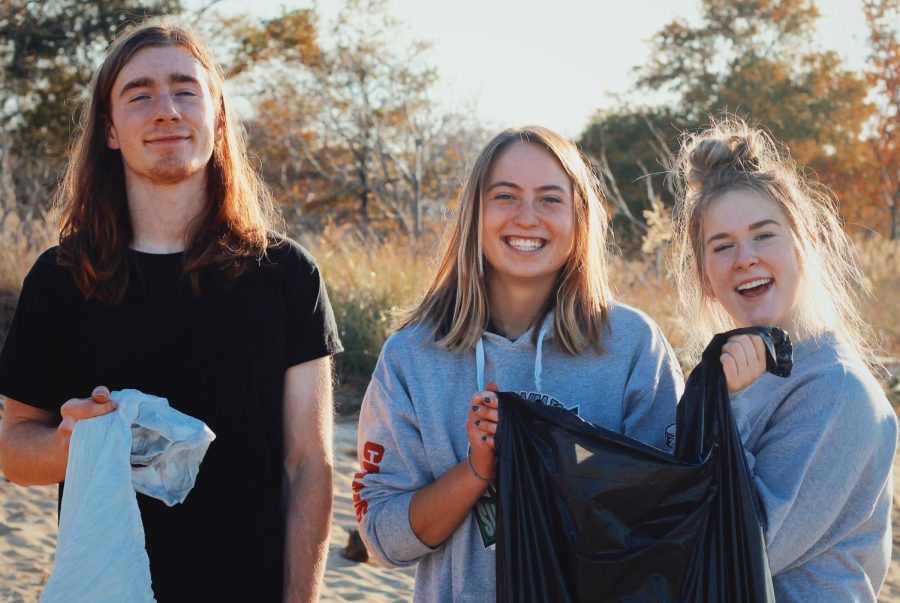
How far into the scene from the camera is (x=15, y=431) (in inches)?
102

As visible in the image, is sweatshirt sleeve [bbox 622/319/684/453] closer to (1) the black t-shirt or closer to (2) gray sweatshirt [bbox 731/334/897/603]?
(2) gray sweatshirt [bbox 731/334/897/603]

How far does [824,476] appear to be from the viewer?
2377 millimetres

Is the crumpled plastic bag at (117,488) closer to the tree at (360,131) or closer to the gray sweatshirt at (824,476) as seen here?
the gray sweatshirt at (824,476)

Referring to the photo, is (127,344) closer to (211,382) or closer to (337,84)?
(211,382)

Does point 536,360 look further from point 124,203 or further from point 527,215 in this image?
point 124,203

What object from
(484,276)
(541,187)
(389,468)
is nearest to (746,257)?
(541,187)

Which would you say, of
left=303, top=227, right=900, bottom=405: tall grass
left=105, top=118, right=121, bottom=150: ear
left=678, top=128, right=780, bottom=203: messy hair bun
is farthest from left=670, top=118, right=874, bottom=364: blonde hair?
left=303, top=227, right=900, bottom=405: tall grass

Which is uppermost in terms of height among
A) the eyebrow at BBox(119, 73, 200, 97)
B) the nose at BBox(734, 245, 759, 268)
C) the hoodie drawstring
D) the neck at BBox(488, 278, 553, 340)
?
the eyebrow at BBox(119, 73, 200, 97)

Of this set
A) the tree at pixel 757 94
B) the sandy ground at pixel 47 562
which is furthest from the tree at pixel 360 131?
the sandy ground at pixel 47 562

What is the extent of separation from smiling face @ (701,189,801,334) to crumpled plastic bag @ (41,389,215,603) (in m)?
1.44

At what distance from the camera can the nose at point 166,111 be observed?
8.66ft

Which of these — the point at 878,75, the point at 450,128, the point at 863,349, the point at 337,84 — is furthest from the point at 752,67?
the point at 863,349

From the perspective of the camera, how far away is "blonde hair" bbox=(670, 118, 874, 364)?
2.77 m

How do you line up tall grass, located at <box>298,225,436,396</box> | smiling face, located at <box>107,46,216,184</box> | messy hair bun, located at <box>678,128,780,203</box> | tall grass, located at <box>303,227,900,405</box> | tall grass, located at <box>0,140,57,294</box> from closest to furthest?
smiling face, located at <box>107,46,216,184</box>, messy hair bun, located at <box>678,128,780,203</box>, tall grass, located at <box>303,227,900,405</box>, tall grass, located at <box>298,225,436,396</box>, tall grass, located at <box>0,140,57,294</box>
